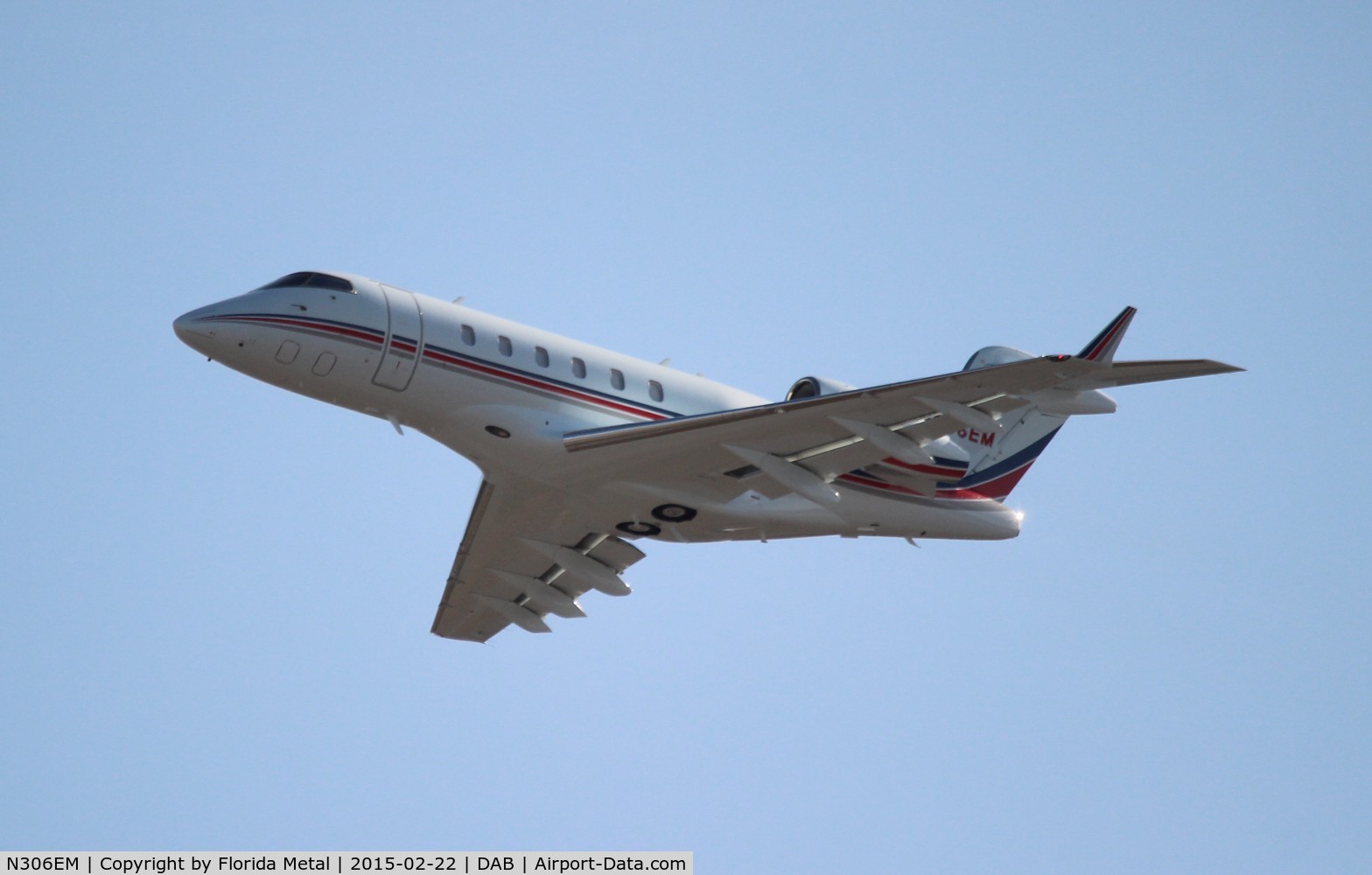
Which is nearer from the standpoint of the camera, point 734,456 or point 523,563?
point 734,456

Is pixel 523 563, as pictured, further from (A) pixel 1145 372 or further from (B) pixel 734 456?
(A) pixel 1145 372

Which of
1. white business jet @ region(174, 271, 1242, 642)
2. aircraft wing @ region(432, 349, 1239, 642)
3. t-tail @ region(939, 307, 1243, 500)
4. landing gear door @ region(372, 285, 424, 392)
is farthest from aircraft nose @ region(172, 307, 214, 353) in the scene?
t-tail @ region(939, 307, 1243, 500)

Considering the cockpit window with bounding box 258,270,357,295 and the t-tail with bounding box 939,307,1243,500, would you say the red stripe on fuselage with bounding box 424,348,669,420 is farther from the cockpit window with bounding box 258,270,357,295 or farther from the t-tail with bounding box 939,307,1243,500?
the t-tail with bounding box 939,307,1243,500

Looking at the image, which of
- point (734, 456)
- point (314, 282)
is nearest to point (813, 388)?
point (734, 456)

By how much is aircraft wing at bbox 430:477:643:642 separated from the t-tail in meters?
4.74

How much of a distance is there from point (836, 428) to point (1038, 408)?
224 cm

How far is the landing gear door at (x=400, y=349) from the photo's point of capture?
18.0m

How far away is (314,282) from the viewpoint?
60.4 ft

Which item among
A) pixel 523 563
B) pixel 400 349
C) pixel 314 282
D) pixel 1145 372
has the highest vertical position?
pixel 314 282

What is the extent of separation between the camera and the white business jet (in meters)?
17.0

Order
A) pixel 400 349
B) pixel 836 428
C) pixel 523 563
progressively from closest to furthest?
1. pixel 836 428
2. pixel 400 349
3. pixel 523 563

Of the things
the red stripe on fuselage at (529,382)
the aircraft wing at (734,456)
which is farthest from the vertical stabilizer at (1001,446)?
the red stripe on fuselage at (529,382)

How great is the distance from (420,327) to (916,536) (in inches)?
280

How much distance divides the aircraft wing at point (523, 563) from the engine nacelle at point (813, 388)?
3.05 m
